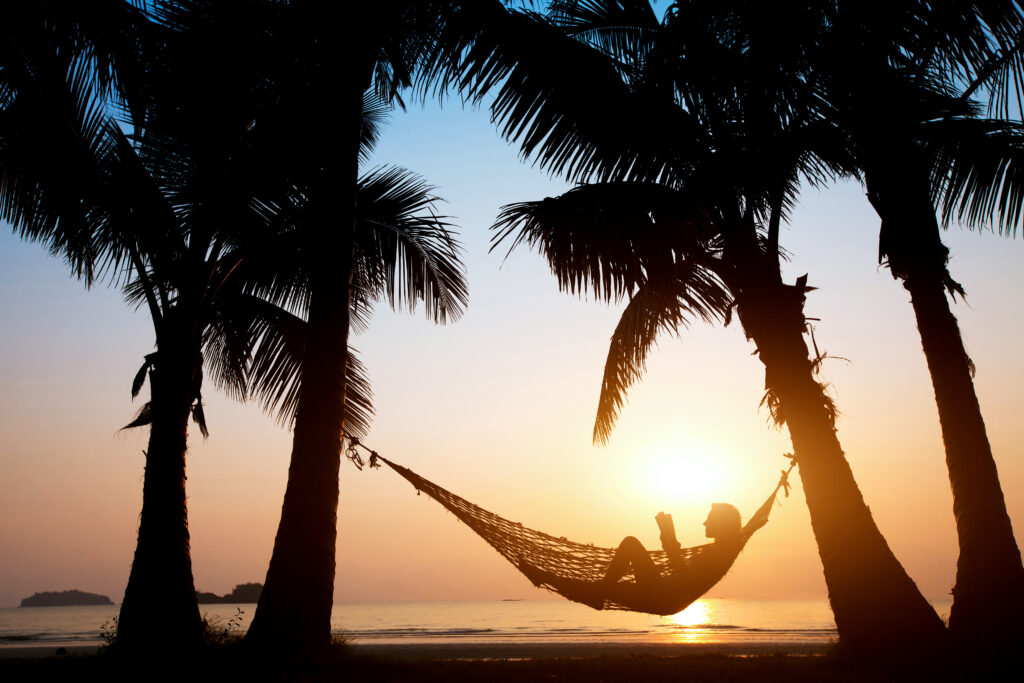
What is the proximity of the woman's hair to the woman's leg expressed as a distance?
25.1 inches

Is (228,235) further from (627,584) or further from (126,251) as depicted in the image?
(627,584)

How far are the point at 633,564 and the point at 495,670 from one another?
4.81 ft

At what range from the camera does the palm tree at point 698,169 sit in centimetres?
542

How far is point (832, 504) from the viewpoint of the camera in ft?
16.9

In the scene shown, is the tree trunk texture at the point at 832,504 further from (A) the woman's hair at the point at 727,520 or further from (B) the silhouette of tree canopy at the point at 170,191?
(B) the silhouette of tree canopy at the point at 170,191

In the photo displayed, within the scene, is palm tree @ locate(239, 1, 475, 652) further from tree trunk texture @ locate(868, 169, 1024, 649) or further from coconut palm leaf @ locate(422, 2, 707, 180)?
tree trunk texture @ locate(868, 169, 1024, 649)

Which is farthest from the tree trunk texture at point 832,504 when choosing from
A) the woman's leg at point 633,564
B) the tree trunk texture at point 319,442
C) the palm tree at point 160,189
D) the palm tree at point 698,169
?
the palm tree at point 160,189

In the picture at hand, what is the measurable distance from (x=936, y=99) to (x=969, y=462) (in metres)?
2.99

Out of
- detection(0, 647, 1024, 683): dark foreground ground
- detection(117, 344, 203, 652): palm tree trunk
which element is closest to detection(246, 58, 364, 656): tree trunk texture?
detection(0, 647, 1024, 683): dark foreground ground

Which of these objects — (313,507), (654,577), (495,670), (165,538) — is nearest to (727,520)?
(654,577)

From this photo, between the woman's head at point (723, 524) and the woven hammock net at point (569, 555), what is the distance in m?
0.10

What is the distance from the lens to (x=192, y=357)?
6.10 metres

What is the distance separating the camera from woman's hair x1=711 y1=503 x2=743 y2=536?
5820 millimetres

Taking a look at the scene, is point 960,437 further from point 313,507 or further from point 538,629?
point 538,629
